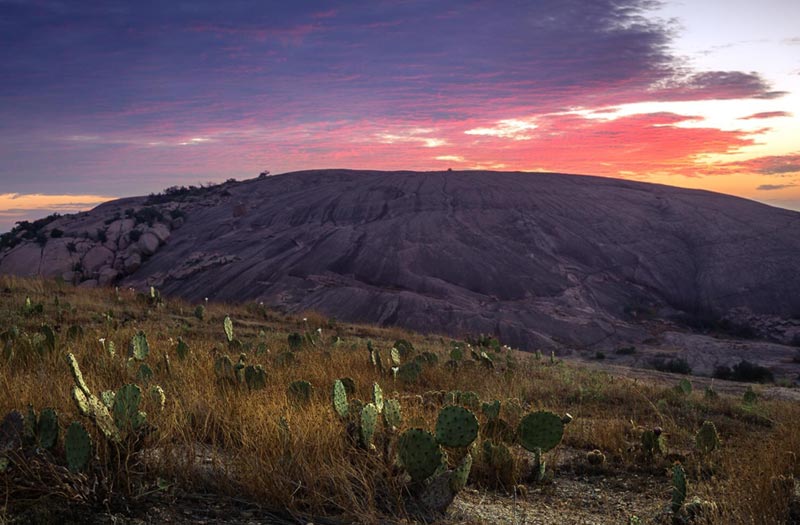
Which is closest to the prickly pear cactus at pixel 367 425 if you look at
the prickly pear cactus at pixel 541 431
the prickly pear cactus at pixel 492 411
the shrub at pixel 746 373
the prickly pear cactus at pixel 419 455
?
the prickly pear cactus at pixel 419 455

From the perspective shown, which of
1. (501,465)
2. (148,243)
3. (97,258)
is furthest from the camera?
(148,243)

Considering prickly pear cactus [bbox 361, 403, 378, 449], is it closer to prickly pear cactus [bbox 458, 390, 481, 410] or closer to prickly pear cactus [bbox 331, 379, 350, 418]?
prickly pear cactus [bbox 331, 379, 350, 418]

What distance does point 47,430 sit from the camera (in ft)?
14.3

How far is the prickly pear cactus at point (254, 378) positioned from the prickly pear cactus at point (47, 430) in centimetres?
263

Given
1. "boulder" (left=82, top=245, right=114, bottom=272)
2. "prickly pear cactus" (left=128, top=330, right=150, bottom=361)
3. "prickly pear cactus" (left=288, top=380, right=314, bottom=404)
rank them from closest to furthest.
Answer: "prickly pear cactus" (left=288, top=380, right=314, bottom=404) → "prickly pear cactus" (left=128, top=330, right=150, bottom=361) → "boulder" (left=82, top=245, right=114, bottom=272)

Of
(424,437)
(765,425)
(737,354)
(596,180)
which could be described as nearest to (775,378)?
(737,354)

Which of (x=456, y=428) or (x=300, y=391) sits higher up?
(x=456, y=428)

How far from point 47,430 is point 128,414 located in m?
0.60

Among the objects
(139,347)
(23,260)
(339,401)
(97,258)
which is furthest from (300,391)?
(23,260)

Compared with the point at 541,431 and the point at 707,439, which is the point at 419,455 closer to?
the point at 541,431

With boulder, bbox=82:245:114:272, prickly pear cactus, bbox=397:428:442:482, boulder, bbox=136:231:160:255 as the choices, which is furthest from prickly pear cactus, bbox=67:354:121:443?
boulder, bbox=136:231:160:255

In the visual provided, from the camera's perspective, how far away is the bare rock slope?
84.1ft

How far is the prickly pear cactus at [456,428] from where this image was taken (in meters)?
4.73

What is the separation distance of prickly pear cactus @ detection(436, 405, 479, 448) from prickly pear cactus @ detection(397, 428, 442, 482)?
1.48 feet
